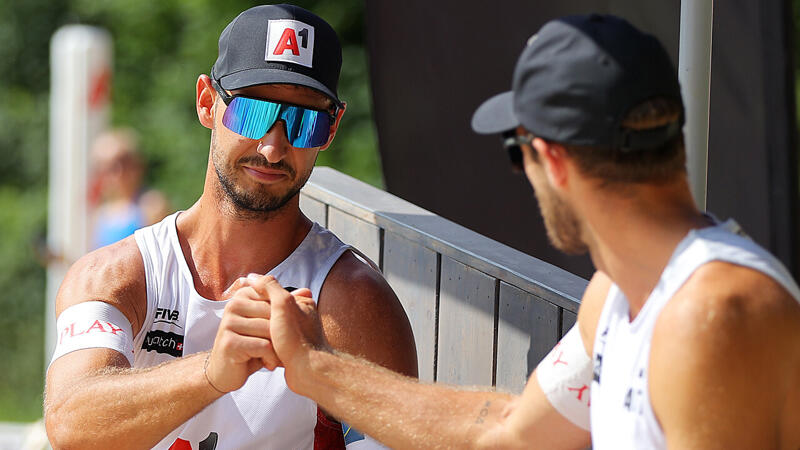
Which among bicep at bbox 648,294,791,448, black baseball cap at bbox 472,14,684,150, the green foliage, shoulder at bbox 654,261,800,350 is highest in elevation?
black baseball cap at bbox 472,14,684,150

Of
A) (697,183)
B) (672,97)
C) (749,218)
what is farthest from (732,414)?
(749,218)

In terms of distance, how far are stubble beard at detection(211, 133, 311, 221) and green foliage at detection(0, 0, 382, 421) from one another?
6518 millimetres

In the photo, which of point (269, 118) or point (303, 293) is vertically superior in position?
point (269, 118)

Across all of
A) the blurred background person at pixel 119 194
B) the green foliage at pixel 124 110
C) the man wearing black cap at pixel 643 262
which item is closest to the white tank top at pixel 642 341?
the man wearing black cap at pixel 643 262

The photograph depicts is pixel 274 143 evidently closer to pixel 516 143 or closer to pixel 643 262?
pixel 516 143

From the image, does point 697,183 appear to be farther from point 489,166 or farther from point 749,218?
point 489,166

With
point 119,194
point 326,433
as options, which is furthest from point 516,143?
point 119,194

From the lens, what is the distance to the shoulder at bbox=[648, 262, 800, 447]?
1424 millimetres

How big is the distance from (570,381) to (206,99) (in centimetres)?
122

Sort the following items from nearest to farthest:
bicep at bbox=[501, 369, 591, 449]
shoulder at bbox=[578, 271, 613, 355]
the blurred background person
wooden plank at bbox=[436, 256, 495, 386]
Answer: shoulder at bbox=[578, 271, 613, 355], bicep at bbox=[501, 369, 591, 449], wooden plank at bbox=[436, 256, 495, 386], the blurred background person

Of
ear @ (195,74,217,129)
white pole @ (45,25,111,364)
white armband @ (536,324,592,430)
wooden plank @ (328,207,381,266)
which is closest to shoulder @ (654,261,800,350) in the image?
white armband @ (536,324,592,430)

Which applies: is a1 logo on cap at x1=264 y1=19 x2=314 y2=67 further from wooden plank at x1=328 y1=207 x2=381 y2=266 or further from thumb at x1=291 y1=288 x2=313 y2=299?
wooden plank at x1=328 y1=207 x2=381 y2=266

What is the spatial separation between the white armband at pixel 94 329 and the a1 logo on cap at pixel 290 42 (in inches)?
27.4

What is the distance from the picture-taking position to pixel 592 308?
1.89 metres
